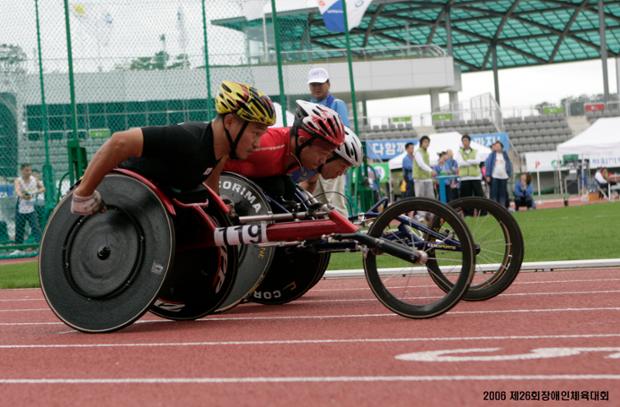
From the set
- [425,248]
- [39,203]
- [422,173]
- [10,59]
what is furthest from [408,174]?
[425,248]

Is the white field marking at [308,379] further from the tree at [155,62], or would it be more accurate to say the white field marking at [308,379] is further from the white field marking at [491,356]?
the tree at [155,62]

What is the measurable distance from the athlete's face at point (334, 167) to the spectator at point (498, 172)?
16522mm

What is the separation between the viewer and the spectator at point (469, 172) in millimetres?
22906

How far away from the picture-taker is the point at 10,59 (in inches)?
655

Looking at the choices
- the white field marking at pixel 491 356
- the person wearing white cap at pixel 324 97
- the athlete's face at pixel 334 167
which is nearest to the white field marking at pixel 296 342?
the white field marking at pixel 491 356

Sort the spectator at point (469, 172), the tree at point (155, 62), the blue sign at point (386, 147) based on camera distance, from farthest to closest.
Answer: the blue sign at point (386, 147) < the spectator at point (469, 172) < the tree at point (155, 62)

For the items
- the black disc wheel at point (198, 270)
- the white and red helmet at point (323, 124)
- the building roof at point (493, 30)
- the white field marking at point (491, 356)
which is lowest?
the white field marking at point (491, 356)

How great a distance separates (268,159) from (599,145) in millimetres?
30199

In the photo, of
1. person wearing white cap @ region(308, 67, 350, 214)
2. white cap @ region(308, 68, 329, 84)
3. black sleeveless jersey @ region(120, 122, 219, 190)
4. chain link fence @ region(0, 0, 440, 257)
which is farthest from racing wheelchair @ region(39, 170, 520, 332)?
chain link fence @ region(0, 0, 440, 257)

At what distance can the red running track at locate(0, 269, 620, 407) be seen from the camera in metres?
3.92

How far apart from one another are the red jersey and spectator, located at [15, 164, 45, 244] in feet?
34.2

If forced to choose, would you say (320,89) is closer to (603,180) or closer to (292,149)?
(292,149)

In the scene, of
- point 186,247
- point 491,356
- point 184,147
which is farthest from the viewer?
point 186,247

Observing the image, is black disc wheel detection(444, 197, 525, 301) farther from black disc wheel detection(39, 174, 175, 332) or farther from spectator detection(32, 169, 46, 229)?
spectator detection(32, 169, 46, 229)
